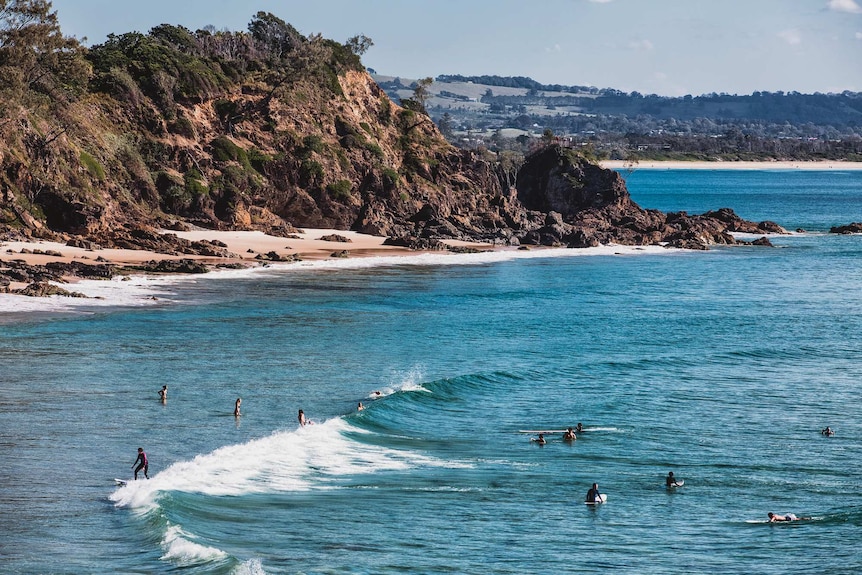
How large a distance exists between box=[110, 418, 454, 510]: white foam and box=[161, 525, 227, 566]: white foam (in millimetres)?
2428

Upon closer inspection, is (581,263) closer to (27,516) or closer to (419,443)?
(419,443)

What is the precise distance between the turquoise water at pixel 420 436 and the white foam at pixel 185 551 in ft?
0.24

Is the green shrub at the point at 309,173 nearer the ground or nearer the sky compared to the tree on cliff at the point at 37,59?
nearer the ground

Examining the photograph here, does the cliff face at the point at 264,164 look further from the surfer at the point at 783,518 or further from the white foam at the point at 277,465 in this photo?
the surfer at the point at 783,518

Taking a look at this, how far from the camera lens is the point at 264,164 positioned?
104 meters

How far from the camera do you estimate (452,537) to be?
2928cm

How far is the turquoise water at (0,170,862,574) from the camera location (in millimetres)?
28375

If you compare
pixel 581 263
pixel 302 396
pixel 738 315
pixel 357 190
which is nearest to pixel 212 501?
pixel 302 396

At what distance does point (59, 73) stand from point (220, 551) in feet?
234

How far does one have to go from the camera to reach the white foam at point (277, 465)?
31.9 metres

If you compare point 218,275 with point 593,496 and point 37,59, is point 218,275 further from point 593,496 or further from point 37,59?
point 593,496

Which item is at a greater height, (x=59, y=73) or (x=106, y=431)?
(x=59, y=73)

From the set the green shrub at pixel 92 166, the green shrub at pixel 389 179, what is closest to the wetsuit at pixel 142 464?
the green shrub at pixel 92 166

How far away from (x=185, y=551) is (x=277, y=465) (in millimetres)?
8384
